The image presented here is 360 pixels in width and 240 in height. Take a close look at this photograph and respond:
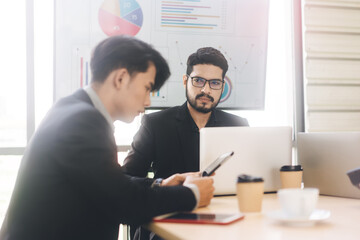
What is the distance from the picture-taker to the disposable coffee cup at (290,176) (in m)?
1.58

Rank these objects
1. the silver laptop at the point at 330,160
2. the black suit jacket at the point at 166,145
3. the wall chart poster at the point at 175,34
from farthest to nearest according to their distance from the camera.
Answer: the wall chart poster at the point at 175,34
the black suit jacket at the point at 166,145
the silver laptop at the point at 330,160

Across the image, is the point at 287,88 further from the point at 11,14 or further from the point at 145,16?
the point at 11,14

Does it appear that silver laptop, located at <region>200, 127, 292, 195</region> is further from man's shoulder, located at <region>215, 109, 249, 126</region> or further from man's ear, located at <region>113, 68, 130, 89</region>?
man's shoulder, located at <region>215, 109, 249, 126</region>

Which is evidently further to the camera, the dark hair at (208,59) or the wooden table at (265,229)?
the dark hair at (208,59)

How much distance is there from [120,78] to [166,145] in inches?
32.9

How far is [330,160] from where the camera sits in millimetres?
1612

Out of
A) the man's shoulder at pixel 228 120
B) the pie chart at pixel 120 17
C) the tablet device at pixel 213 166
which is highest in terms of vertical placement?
the pie chart at pixel 120 17

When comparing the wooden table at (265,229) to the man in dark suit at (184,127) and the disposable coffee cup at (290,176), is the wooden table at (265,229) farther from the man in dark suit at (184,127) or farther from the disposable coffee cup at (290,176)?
the man in dark suit at (184,127)

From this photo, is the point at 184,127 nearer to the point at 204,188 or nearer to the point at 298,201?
the point at 204,188

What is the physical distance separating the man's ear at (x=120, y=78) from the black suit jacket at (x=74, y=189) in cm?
23

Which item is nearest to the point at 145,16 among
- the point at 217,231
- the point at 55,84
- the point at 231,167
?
the point at 55,84

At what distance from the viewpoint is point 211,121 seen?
2277 mm

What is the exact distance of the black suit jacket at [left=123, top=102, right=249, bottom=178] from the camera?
2.15m

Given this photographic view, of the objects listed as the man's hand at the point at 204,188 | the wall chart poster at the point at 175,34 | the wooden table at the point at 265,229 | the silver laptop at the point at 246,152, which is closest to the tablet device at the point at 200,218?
the wooden table at the point at 265,229
